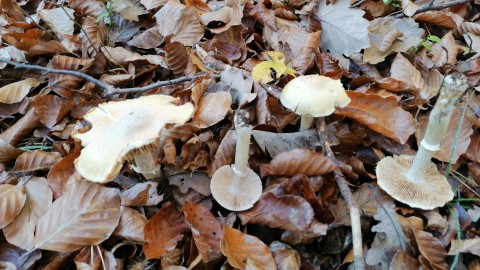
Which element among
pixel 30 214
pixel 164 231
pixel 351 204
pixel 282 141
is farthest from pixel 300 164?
pixel 30 214

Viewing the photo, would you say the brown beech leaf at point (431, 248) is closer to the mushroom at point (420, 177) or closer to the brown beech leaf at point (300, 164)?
the mushroom at point (420, 177)

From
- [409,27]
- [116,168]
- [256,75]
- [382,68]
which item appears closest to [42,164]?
[116,168]

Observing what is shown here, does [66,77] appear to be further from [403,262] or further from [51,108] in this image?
[403,262]

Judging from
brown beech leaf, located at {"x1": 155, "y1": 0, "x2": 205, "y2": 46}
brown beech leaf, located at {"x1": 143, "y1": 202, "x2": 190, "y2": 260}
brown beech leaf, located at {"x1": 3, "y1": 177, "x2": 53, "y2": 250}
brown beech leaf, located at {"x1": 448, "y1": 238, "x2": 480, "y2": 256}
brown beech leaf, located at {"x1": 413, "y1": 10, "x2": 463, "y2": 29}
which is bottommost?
brown beech leaf, located at {"x1": 3, "y1": 177, "x2": 53, "y2": 250}

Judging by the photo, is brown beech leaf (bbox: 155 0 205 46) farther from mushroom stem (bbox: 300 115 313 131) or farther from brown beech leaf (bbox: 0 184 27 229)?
brown beech leaf (bbox: 0 184 27 229)

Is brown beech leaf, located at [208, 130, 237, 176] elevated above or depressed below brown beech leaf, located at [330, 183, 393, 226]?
above

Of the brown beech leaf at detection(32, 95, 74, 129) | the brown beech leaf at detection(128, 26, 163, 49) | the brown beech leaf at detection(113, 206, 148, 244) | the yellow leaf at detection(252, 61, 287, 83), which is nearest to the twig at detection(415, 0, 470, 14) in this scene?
the yellow leaf at detection(252, 61, 287, 83)

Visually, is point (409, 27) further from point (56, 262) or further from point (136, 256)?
point (56, 262)
